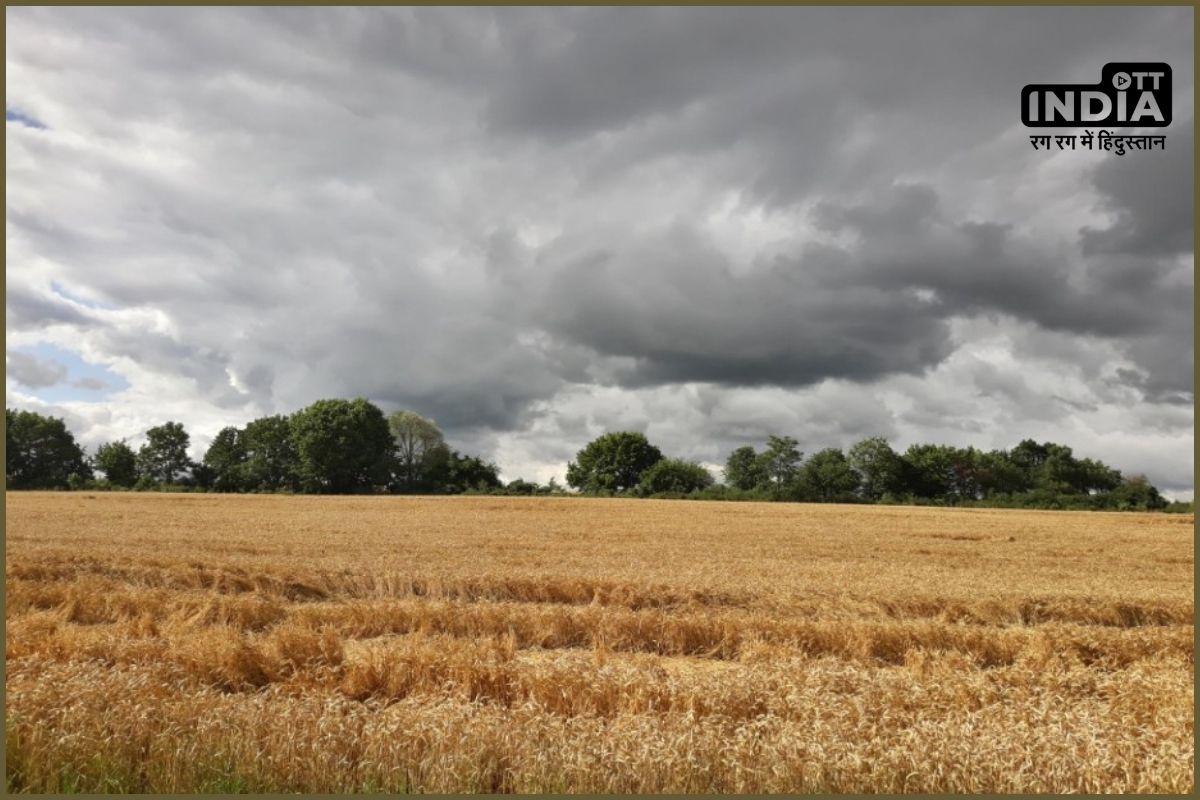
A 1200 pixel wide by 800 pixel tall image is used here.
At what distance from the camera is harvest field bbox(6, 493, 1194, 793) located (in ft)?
23.2

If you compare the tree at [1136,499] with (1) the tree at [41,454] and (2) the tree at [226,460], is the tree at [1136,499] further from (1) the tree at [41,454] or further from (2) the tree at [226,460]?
(1) the tree at [41,454]

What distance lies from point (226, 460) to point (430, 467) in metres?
35.3

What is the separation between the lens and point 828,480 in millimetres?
117875

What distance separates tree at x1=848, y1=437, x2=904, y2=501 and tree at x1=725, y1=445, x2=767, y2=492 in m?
17.6

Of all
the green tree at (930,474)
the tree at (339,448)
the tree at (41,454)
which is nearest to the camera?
the tree at (339,448)

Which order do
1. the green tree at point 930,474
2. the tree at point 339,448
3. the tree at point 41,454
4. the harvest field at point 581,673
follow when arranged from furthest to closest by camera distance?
the green tree at point 930,474, the tree at point 41,454, the tree at point 339,448, the harvest field at point 581,673

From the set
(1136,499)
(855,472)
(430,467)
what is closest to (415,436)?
(430,467)

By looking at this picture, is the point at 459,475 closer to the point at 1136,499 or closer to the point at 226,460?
the point at 226,460

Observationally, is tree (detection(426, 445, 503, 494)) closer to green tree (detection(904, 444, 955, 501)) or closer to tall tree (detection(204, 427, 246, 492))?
tall tree (detection(204, 427, 246, 492))

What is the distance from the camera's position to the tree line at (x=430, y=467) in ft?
373

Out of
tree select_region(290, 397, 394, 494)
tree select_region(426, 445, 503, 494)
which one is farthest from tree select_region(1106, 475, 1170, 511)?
tree select_region(290, 397, 394, 494)

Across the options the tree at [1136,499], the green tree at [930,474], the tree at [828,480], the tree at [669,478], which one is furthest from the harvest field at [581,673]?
the green tree at [930,474]

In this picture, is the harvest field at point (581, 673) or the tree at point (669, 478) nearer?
the harvest field at point (581, 673)

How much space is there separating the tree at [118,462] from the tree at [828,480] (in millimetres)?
113628
